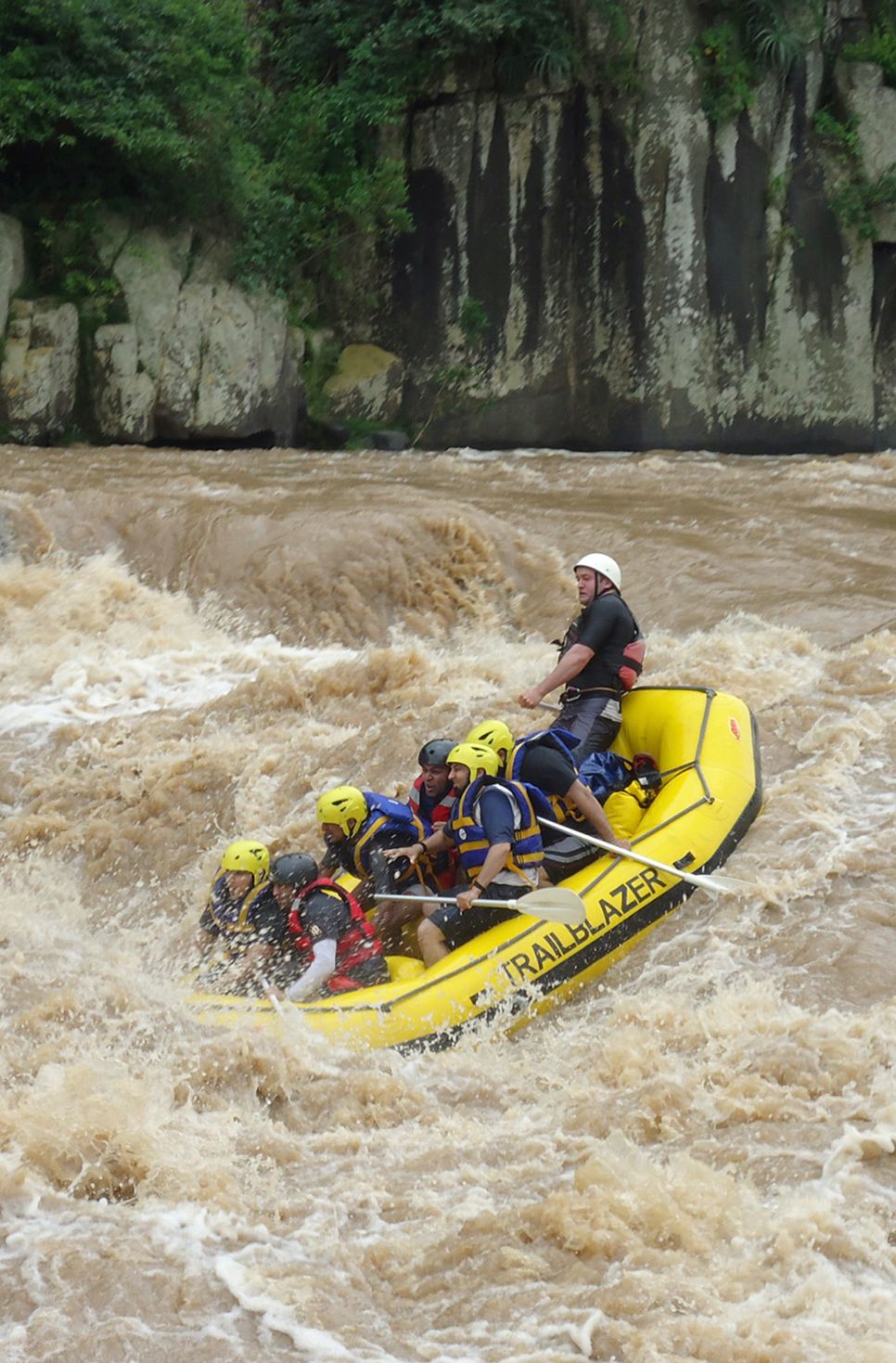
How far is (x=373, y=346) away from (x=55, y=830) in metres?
10.6

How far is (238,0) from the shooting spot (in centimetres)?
1519

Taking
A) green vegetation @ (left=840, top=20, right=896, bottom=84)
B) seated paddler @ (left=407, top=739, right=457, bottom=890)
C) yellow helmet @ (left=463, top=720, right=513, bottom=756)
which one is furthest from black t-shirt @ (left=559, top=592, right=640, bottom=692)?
green vegetation @ (left=840, top=20, right=896, bottom=84)

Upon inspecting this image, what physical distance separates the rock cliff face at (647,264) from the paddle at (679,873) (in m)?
11.0

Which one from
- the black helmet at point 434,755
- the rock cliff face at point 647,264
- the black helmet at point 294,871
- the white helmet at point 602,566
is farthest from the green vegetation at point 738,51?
the black helmet at point 294,871

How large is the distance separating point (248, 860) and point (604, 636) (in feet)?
6.74

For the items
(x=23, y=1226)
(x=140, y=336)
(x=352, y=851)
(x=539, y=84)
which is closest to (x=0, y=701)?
(x=352, y=851)

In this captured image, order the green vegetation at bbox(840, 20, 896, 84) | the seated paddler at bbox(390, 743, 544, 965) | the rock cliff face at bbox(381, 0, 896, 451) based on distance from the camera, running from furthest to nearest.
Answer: the green vegetation at bbox(840, 20, 896, 84)
the rock cliff face at bbox(381, 0, 896, 451)
the seated paddler at bbox(390, 743, 544, 965)

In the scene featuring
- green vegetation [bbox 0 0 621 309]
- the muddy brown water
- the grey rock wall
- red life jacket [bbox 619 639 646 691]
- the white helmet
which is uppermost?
green vegetation [bbox 0 0 621 309]

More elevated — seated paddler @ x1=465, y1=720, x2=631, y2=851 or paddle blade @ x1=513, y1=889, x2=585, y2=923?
seated paddler @ x1=465, y1=720, x2=631, y2=851

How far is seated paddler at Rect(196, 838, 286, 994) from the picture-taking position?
564 cm

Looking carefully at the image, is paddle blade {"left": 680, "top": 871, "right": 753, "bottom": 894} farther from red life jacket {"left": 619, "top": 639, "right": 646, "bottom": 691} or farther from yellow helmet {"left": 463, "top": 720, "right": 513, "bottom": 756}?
red life jacket {"left": 619, "top": 639, "right": 646, "bottom": 691}

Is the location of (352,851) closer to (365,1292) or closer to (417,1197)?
(417,1197)

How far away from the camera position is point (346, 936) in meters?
5.56

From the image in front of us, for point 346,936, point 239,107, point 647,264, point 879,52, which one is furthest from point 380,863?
point 879,52
